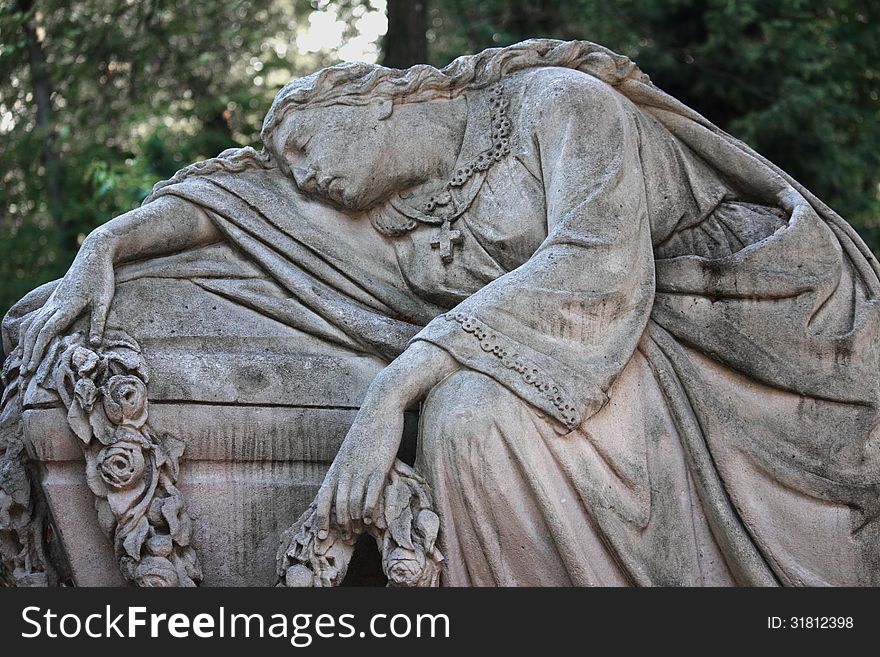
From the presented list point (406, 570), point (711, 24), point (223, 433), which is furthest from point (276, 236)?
point (711, 24)

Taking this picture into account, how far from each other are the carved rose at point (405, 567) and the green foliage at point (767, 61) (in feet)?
22.3

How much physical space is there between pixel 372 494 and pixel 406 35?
5.61 meters

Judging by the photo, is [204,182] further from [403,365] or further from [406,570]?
[406,570]

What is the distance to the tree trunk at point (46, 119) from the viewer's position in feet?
31.8

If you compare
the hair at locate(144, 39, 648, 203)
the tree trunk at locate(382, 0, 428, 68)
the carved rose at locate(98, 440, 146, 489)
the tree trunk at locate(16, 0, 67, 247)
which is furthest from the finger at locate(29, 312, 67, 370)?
the tree trunk at locate(382, 0, 428, 68)

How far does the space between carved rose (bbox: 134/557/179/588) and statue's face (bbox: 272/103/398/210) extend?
150cm

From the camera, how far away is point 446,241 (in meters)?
5.58

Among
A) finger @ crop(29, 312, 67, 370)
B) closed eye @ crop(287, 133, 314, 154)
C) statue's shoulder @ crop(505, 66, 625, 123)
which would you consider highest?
statue's shoulder @ crop(505, 66, 625, 123)

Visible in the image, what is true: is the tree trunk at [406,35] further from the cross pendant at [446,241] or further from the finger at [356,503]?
the finger at [356,503]

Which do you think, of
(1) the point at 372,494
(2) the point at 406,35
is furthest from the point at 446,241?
(2) the point at 406,35

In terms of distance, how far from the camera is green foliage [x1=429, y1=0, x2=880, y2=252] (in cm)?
1097

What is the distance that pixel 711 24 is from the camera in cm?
1123

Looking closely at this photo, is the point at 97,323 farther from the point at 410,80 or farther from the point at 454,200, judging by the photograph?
the point at 410,80

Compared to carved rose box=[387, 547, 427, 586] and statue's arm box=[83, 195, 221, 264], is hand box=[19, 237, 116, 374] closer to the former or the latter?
statue's arm box=[83, 195, 221, 264]
